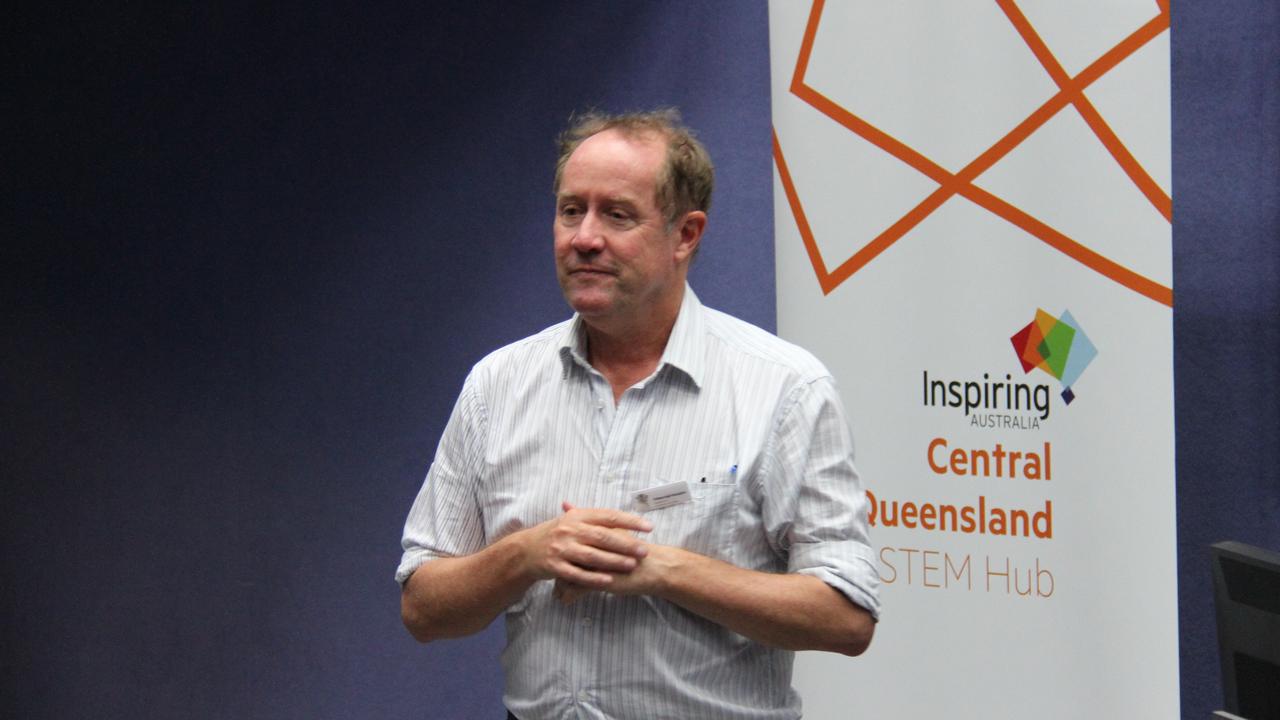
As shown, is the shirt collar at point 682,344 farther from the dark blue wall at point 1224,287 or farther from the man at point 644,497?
the dark blue wall at point 1224,287

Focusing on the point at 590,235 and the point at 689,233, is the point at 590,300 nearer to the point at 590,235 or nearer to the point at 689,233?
the point at 590,235

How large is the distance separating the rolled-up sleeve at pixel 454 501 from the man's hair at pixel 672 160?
0.33 m

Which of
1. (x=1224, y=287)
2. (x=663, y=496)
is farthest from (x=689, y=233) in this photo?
(x=1224, y=287)

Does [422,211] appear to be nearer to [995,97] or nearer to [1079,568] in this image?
[995,97]

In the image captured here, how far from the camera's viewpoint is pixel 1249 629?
5.05 feet

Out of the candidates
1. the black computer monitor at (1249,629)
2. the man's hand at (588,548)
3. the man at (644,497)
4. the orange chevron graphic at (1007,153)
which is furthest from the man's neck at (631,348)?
the orange chevron graphic at (1007,153)

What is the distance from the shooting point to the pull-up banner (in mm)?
2641

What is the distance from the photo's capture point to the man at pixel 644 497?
1.58 m

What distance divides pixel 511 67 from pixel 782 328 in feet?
4.32

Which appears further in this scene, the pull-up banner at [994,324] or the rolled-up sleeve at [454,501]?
the pull-up banner at [994,324]

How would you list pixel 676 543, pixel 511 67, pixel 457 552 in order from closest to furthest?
pixel 676 543 → pixel 457 552 → pixel 511 67

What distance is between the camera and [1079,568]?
2707mm

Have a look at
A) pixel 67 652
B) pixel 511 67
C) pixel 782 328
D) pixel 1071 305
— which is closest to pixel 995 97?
pixel 1071 305

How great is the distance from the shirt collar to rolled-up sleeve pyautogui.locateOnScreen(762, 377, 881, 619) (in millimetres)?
129
